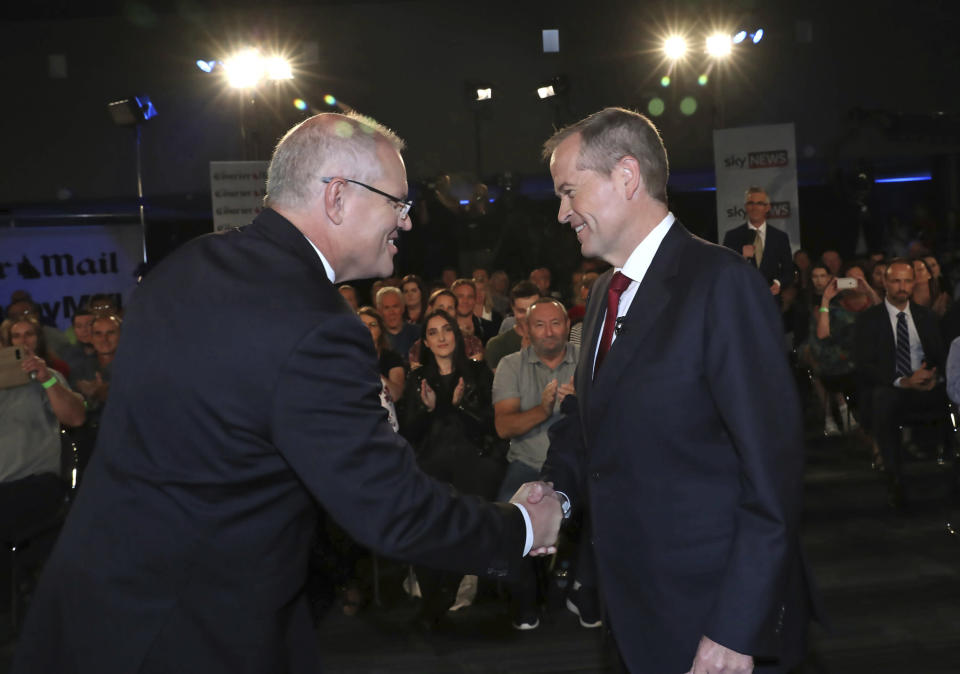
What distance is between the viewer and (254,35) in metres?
11.5

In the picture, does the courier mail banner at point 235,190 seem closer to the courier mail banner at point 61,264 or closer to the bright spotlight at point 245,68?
the bright spotlight at point 245,68

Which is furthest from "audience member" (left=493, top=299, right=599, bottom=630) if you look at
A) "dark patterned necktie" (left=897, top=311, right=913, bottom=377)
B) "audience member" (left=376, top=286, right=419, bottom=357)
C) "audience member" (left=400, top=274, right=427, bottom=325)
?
"audience member" (left=400, top=274, right=427, bottom=325)

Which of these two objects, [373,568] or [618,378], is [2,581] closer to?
[373,568]

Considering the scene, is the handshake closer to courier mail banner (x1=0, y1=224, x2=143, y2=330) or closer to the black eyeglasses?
the black eyeglasses

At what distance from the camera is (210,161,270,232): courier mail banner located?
9711 millimetres

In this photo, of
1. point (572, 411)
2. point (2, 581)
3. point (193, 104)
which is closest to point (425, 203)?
point (193, 104)

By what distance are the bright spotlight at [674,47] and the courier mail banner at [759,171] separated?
578 cm

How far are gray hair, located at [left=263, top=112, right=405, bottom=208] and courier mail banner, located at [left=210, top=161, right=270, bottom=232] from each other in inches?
309

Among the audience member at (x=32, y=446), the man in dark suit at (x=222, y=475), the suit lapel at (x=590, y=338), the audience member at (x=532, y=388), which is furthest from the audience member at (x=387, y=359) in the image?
the man in dark suit at (x=222, y=475)

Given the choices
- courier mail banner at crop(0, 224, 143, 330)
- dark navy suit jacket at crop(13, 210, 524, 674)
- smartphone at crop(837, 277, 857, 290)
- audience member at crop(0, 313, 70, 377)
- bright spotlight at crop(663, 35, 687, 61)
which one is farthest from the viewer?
bright spotlight at crop(663, 35, 687, 61)

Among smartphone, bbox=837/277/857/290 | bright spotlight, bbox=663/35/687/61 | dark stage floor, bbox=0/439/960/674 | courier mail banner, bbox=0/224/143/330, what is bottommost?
dark stage floor, bbox=0/439/960/674

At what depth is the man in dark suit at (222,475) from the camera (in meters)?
1.78

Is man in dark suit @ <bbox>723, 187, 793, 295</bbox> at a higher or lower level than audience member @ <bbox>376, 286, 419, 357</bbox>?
higher

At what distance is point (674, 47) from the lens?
15.4 meters
